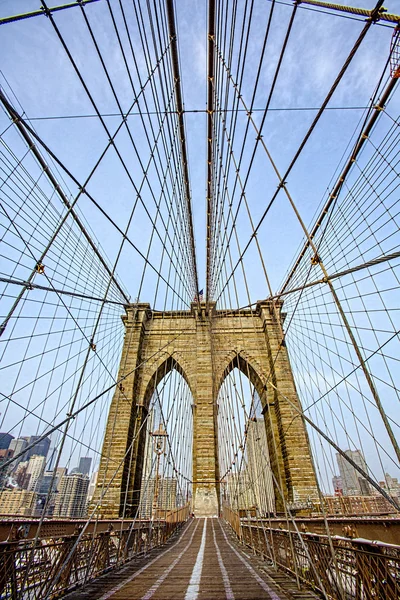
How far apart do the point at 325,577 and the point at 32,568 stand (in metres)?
2.12

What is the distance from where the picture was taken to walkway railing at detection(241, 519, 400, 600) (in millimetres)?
1421

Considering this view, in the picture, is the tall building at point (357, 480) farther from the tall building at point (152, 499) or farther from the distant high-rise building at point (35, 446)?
the distant high-rise building at point (35, 446)

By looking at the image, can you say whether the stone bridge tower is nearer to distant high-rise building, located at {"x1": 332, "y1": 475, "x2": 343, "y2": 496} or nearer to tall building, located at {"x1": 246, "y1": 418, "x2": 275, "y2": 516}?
tall building, located at {"x1": 246, "y1": 418, "x2": 275, "y2": 516}

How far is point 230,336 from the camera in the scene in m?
13.0

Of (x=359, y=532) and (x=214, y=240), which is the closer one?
(x=359, y=532)

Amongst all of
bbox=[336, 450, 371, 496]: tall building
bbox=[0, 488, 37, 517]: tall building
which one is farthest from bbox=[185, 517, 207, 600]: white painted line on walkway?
bbox=[0, 488, 37, 517]: tall building

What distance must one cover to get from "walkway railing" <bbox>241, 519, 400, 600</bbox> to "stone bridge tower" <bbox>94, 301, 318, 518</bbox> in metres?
5.71

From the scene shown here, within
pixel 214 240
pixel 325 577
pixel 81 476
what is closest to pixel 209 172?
pixel 214 240

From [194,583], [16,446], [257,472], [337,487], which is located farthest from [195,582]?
[337,487]

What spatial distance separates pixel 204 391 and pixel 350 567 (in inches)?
394

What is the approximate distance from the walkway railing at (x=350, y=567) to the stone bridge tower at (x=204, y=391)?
5.71m

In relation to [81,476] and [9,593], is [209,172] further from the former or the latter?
[81,476]

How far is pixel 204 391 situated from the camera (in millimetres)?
11594

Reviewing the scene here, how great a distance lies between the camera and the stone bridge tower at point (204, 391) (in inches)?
368
